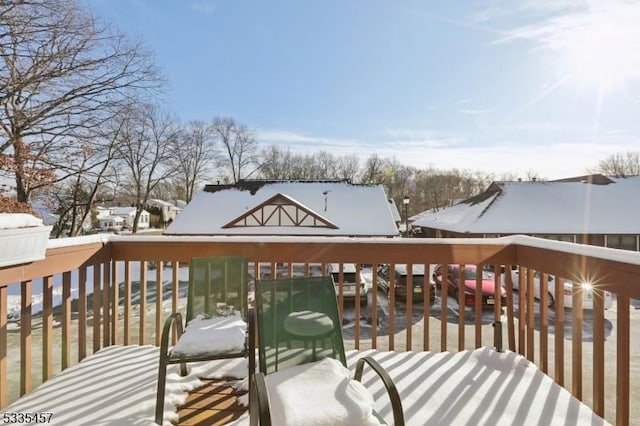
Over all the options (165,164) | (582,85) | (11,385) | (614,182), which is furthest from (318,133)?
(11,385)

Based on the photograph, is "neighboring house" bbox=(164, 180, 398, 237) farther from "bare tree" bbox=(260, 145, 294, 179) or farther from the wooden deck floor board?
the wooden deck floor board

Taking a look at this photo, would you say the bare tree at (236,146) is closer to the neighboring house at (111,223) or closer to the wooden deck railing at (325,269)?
the neighboring house at (111,223)

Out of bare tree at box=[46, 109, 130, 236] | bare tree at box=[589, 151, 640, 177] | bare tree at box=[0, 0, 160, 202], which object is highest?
bare tree at box=[589, 151, 640, 177]

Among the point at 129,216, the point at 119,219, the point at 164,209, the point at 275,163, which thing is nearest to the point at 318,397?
the point at 275,163

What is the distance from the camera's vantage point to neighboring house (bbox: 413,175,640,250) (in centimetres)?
1350

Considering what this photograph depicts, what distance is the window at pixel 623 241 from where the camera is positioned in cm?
1345

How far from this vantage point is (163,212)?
125 ft

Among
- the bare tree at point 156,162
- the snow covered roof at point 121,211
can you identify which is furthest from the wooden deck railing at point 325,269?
the snow covered roof at point 121,211

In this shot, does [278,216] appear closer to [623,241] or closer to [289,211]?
[289,211]

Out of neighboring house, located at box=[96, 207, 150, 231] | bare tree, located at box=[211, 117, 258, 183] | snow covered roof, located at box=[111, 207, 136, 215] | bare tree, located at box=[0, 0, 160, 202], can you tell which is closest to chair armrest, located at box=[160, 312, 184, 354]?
bare tree, located at box=[0, 0, 160, 202]

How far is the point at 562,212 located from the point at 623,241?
2464 millimetres

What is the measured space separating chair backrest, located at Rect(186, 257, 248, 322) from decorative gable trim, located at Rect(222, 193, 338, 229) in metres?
13.4

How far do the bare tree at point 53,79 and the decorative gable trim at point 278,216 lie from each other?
29.6ft

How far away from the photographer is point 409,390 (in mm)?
2076
